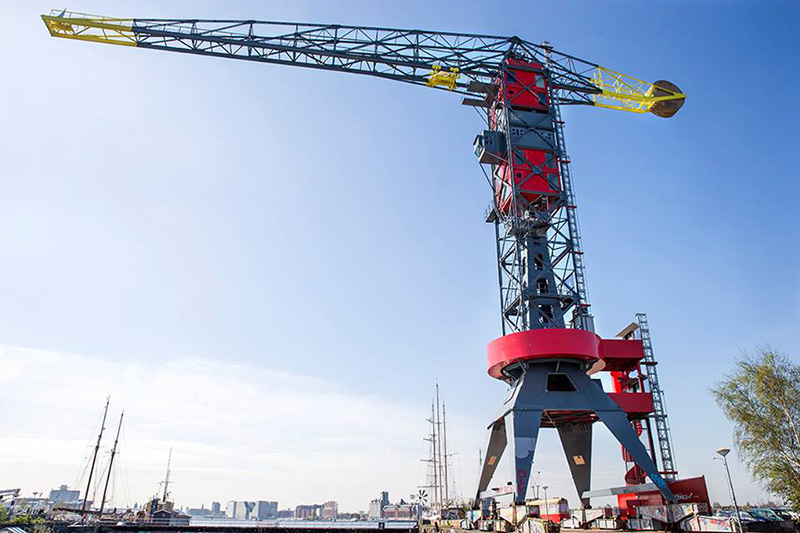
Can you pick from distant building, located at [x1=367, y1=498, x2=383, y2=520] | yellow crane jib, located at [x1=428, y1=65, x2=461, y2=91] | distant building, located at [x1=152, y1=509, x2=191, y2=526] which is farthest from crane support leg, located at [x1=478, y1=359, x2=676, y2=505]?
distant building, located at [x1=367, y1=498, x2=383, y2=520]

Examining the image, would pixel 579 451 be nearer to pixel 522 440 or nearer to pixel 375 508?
pixel 522 440

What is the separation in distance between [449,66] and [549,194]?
44.0ft

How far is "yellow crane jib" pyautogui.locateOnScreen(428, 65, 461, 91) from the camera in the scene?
41.7 metres

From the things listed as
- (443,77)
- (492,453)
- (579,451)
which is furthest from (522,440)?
(443,77)

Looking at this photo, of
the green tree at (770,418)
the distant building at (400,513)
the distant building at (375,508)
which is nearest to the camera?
the green tree at (770,418)

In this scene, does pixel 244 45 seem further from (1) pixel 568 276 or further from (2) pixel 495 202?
(1) pixel 568 276

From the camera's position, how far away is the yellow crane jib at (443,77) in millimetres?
41656

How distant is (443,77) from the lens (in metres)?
41.8

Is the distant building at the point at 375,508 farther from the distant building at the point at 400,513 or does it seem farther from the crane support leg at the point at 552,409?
the crane support leg at the point at 552,409

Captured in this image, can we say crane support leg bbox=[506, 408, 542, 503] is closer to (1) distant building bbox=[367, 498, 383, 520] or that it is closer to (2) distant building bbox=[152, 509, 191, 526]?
(2) distant building bbox=[152, 509, 191, 526]

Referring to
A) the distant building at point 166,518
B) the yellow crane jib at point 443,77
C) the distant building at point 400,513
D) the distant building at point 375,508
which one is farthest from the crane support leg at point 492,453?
the distant building at point 375,508

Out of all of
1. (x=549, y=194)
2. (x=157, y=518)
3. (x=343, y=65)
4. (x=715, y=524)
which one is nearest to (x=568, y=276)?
(x=549, y=194)

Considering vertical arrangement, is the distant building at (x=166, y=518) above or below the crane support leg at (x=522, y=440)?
below

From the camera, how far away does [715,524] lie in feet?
68.0
